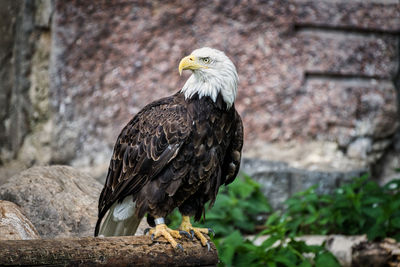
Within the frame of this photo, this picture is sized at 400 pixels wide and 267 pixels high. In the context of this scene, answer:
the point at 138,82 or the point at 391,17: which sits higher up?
the point at 391,17

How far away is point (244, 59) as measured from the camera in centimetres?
512

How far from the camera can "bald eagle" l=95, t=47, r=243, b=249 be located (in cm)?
334

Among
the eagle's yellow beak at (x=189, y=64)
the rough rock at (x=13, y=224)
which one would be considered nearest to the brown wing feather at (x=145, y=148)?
the eagle's yellow beak at (x=189, y=64)

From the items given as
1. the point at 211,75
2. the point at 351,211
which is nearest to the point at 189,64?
the point at 211,75

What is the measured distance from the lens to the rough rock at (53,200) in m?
3.60

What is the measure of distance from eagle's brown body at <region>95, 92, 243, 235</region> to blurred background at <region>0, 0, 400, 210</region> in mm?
1489

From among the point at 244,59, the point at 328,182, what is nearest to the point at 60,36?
the point at 244,59

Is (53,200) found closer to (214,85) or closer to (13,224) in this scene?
(13,224)

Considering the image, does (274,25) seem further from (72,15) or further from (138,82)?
(72,15)

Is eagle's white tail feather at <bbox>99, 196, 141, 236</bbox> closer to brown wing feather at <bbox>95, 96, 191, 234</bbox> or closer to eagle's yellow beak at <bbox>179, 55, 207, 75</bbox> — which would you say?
brown wing feather at <bbox>95, 96, 191, 234</bbox>

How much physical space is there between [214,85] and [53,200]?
1.20 metres

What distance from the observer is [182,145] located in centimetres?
333

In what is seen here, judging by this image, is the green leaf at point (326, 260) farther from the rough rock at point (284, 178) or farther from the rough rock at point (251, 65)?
the rough rock at point (251, 65)

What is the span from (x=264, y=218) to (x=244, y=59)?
4.33 feet
